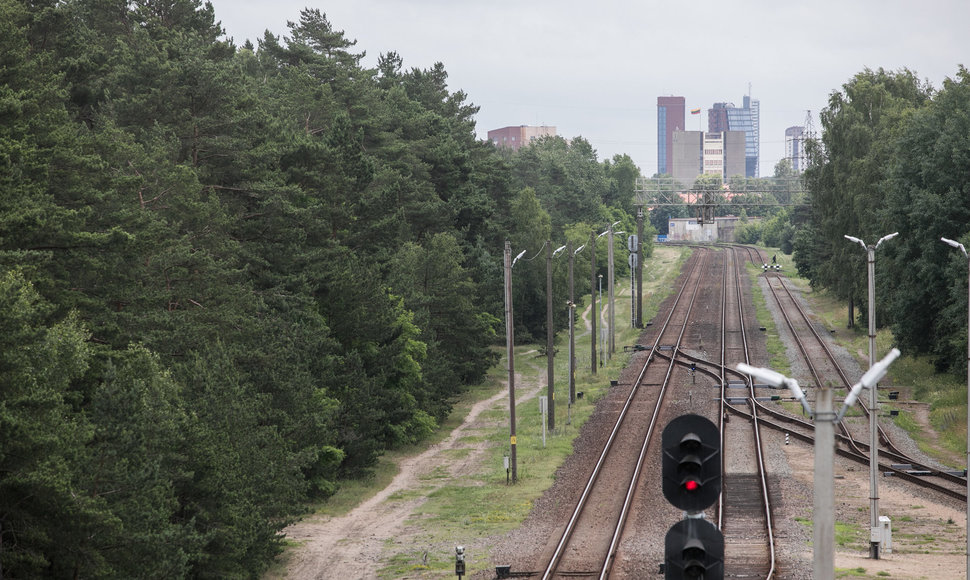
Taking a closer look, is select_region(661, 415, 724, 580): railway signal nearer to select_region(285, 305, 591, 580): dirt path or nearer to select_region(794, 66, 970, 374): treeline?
select_region(285, 305, 591, 580): dirt path

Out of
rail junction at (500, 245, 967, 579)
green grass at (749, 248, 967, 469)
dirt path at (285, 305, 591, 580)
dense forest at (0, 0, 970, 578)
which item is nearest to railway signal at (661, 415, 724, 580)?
rail junction at (500, 245, 967, 579)

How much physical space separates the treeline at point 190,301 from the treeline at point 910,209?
71.9 ft

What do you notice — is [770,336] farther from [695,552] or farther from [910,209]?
[695,552]

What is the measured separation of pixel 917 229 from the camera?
48.1 metres

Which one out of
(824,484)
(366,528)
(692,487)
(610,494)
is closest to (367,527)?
(366,528)

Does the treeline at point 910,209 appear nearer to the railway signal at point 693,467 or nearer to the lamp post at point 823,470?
the lamp post at point 823,470

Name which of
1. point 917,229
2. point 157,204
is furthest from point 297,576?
point 917,229

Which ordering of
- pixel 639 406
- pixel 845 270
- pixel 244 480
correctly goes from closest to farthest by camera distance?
pixel 244 480 → pixel 639 406 → pixel 845 270

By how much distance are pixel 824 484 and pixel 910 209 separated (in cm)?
4381

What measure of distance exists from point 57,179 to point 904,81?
5830cm

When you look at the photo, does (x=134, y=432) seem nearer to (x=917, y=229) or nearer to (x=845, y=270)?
(x=917, y=229)

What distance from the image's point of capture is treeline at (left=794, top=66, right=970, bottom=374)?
46.3 meters

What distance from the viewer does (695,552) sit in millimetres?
7672

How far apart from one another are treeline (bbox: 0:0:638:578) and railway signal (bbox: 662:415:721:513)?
13.4 m
